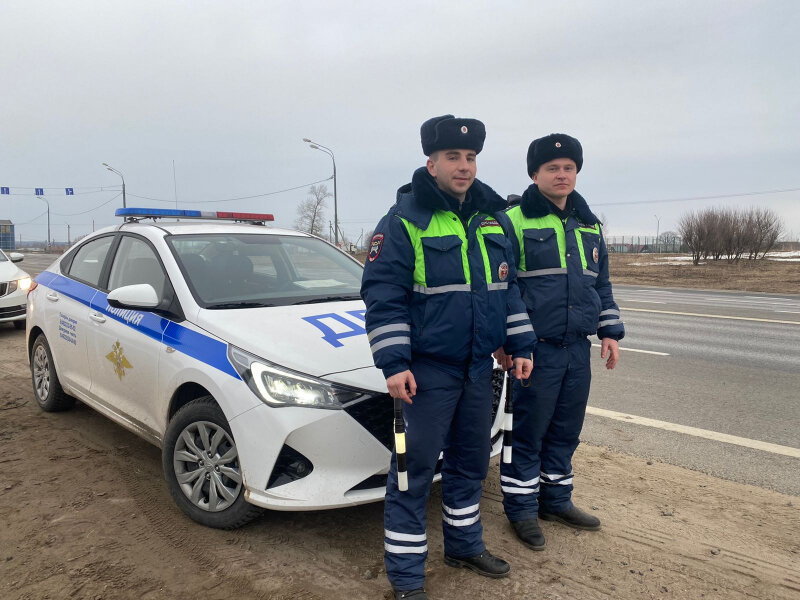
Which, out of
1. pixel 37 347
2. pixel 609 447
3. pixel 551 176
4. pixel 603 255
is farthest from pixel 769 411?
pixel 37 347

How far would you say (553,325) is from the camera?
3.02 m

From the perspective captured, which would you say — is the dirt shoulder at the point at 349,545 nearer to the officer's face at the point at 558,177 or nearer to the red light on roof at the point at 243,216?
the officer's face at the point at 558,177

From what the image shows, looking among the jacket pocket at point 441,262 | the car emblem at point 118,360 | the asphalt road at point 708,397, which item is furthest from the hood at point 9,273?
the jacket pocket at point 441,262

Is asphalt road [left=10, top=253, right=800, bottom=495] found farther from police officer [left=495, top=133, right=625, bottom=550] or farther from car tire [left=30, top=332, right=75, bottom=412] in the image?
car tire [left=30, top=332, right=75, bottom=412]

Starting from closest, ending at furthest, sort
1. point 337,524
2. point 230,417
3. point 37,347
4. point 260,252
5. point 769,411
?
point 230,417
point 337,524
point 260,252
point 37,347
point 769,411

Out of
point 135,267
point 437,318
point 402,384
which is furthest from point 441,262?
point 135,267

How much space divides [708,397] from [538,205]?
3.84m

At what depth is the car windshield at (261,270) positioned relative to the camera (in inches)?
139

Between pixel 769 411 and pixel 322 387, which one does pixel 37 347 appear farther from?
pixel 769 411

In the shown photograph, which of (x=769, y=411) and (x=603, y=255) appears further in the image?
(x=769, y=411)

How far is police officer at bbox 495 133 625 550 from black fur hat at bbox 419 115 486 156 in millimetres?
639

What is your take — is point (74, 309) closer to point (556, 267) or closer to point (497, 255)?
point (497, 255)

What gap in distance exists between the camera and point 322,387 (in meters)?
2.74

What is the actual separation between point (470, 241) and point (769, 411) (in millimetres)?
4255
